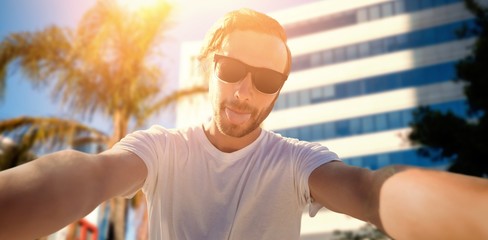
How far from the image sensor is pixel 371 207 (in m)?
1.20

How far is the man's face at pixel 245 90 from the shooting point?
1.76 m

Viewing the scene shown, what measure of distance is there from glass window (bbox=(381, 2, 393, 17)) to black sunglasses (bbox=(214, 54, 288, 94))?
4000 centimetres

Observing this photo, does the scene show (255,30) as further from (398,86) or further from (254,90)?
(398,86)

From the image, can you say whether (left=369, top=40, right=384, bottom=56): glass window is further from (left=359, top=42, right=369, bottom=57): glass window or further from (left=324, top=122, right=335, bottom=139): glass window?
(left=324, top=122, right=335, bottom=139): glass window

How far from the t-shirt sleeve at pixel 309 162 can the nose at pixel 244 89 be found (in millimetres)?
279

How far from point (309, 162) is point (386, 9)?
40.6m

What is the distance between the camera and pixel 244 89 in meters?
1.76

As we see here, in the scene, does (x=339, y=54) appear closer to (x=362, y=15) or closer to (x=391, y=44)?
(x=362, y=15)

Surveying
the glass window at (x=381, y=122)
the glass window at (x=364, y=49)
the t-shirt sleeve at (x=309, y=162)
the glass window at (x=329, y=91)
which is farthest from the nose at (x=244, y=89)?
the glass window at (x=364, y=49)

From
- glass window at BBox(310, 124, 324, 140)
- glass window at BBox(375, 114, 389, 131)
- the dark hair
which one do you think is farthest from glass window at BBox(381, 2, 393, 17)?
the dark hair

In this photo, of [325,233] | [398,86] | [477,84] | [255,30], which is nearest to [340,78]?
[398,86]

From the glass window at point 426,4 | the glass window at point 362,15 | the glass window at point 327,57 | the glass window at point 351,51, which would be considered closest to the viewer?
the glass window at point 426,4

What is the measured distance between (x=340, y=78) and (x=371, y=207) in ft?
129

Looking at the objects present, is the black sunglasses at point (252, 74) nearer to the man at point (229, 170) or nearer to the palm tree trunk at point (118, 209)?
the man at point (229, 170)
